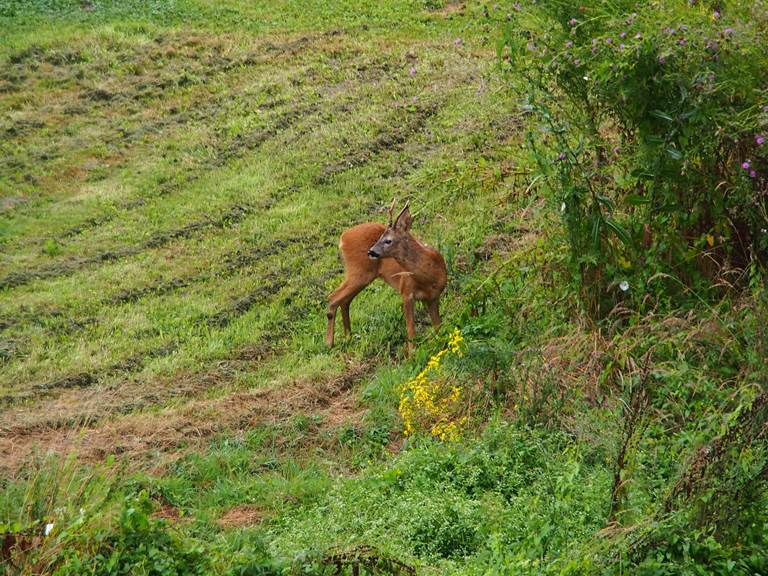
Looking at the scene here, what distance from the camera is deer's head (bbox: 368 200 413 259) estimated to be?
39.6ft

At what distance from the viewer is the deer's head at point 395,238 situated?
12.1m

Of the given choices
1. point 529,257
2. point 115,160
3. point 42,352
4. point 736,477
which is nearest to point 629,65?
point 529,257

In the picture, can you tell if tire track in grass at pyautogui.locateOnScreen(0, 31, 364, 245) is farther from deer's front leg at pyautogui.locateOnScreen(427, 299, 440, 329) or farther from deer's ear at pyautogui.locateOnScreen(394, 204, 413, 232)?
deer's front leg at pyautogui.locateOnScreen(427, 299, 440, 329)

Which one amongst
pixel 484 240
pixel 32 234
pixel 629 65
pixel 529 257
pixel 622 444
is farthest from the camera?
pixel 32 234

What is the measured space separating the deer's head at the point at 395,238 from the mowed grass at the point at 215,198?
24cm

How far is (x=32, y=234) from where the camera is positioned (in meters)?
16.5

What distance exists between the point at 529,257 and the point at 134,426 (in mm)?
4023

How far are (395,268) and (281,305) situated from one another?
1777 millimetres

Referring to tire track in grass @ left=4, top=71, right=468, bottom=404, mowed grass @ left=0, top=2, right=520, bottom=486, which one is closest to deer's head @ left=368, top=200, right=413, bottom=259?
mowed grass @ left=0, top=2, right=520, bottom=486

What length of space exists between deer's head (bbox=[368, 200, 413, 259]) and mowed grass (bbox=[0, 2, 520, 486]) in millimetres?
238

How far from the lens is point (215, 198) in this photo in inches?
672

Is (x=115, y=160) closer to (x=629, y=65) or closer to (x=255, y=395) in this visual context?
(x=255, y=395)

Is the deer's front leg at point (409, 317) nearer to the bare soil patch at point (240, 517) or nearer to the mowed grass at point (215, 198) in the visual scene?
the mowed grass at point (215, 198)

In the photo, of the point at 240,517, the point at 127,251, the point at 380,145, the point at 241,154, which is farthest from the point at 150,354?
the point at 241,154
